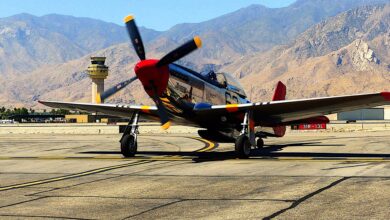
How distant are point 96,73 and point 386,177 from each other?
571 feet

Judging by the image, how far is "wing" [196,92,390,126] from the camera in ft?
62.1

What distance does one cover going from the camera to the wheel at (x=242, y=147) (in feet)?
65.2

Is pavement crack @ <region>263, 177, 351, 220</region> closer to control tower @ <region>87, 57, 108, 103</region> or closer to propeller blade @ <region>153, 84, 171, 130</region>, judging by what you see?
propeller blade @ <region>153, 84, 171, 130</region>

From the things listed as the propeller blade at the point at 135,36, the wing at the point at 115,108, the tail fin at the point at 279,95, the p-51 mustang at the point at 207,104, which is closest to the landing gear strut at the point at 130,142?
the p-51 mustang at the point at 207,104

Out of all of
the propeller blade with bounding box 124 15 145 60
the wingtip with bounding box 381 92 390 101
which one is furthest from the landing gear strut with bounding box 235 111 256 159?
the wingtip with bounding box 381 92 390 101

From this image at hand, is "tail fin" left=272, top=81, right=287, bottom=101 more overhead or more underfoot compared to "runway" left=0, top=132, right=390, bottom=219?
more overhead

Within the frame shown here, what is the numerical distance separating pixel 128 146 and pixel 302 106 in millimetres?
6487

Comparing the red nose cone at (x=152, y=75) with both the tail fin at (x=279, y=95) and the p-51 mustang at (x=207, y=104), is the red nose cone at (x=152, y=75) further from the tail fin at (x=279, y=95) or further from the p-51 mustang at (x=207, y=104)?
the tail fin at (x=279, y=95)

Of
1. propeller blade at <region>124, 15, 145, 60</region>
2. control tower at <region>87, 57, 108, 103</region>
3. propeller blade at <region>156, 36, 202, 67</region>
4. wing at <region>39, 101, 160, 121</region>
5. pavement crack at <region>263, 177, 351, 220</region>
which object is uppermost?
control tower at <region>87, 57, 108, 103</region>

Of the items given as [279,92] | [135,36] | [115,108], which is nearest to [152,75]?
[135,36]

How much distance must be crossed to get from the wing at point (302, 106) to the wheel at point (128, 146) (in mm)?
2917

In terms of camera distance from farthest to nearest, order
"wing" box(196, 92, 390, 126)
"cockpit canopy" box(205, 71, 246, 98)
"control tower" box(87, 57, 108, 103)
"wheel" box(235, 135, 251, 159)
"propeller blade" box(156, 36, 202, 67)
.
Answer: "control tower" box(87, 57, 108, 103) < "cockpit canopy" box(205, 71, 246, 98) < "wheel" box(235, 135, 251, 159) < "wing" box(196, 92, 390, 126) < "propeller blade" box(156, 36, 202, 67)

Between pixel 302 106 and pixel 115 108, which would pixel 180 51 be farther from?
pixel 115 108

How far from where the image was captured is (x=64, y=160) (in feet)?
65.9
